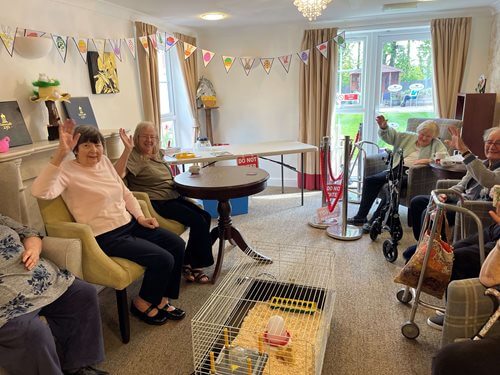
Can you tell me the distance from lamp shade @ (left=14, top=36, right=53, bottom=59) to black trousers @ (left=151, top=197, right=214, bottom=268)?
50.9 inches

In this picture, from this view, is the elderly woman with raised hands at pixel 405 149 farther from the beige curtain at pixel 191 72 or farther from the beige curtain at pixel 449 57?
the beige curtain at pixel 191 72

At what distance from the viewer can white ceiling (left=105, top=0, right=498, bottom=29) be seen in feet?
11.1

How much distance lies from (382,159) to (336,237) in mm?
948

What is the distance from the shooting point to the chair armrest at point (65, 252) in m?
1.72

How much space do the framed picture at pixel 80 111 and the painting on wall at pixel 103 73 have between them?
20 centimetres

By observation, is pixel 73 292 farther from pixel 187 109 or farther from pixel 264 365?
pixel 187 109

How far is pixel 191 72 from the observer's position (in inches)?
184

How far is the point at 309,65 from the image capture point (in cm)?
450

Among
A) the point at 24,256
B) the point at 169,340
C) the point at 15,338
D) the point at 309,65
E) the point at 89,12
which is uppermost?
the point at 89,12

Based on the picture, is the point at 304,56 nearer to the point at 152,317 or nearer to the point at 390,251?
the point at 390,251

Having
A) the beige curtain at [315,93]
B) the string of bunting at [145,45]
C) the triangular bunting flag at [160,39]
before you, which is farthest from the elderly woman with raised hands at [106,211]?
the beige curtain at [315,93]

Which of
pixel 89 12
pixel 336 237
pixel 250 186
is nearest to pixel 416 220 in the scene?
pixel 336 237

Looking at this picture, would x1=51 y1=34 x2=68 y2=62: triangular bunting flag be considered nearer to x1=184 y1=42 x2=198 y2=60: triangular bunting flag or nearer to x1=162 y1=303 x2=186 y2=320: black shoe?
x1=184 y1=42 x2=198 y2=60: triangular bunting flag

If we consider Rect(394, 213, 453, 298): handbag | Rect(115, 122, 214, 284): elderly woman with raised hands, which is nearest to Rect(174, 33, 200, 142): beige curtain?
Result: Rect(115, 122, 214, 284): elderly woman with raised hands
